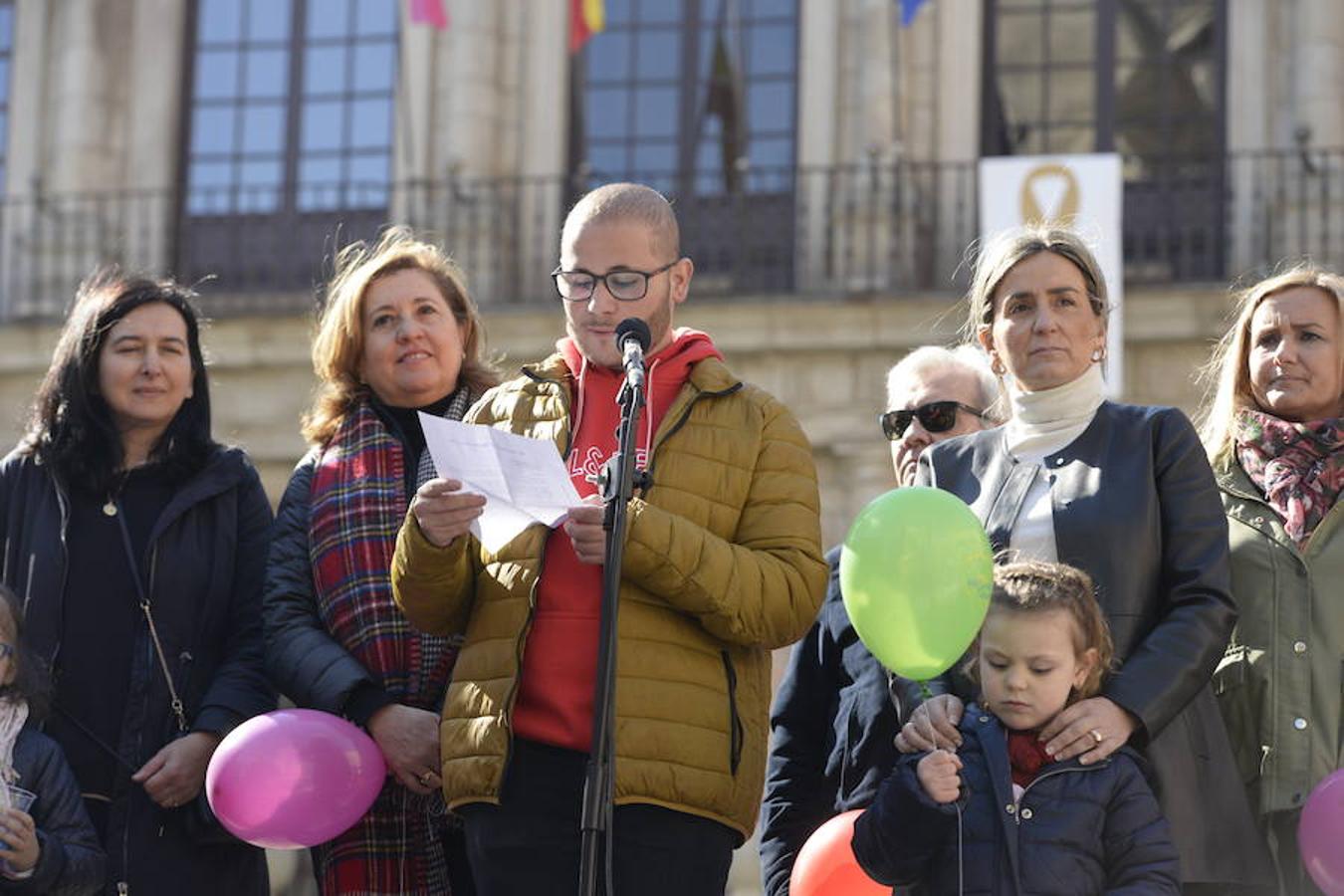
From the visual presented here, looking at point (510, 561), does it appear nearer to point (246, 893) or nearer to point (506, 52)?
point (246, 893)

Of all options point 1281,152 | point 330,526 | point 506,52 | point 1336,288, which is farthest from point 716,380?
point 506,52

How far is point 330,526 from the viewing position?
5.43 m

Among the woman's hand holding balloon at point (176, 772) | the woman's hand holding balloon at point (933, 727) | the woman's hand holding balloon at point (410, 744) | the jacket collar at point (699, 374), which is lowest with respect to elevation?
the woman's hand holding balloon at point (176, 772)

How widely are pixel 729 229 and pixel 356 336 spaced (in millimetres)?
8532

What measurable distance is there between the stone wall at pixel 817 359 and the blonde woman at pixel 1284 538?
7313 millimetres

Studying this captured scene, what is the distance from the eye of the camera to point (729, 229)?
14.0 metres

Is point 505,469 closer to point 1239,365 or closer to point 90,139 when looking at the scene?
point 1239,365

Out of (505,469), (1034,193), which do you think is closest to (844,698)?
(505,469)

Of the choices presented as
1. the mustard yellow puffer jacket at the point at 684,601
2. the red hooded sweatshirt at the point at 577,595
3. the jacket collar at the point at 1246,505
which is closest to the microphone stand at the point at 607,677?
the mustard yellow puffer jacket at the point at 684,601

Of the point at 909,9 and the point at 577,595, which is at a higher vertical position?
the point at 909,9

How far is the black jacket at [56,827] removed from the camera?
17.0 feet

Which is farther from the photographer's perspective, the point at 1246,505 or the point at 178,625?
the point at 178,625

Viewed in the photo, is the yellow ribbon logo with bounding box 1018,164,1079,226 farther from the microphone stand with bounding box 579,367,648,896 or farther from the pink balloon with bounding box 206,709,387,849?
the microphone stand with bounding box 579,367,648,896

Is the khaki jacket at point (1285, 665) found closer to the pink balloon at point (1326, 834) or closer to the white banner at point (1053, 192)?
the pink balloon at point (1326, 834)
